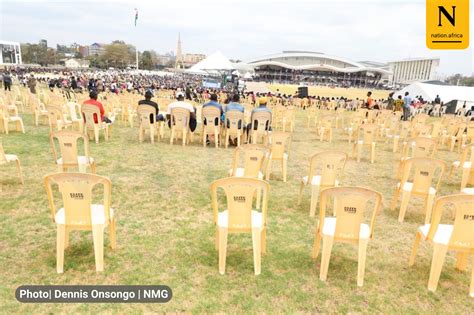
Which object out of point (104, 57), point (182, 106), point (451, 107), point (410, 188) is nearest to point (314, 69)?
point (104, 57)

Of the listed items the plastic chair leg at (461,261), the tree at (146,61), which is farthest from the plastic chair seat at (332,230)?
the tree at (146,61)

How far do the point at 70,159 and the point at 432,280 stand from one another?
16.5 ft

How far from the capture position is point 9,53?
9769 centimetres

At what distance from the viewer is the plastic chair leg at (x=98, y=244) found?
320 cm

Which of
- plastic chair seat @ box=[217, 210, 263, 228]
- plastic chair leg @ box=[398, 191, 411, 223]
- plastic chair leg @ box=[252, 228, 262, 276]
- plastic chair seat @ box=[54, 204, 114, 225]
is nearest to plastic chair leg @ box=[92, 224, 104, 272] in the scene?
plastic chair seat @ box=[54, 204, 114, 225]

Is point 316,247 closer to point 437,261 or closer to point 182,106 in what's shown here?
point 437,261

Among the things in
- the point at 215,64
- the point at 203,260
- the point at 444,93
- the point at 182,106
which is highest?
the point at 215,64

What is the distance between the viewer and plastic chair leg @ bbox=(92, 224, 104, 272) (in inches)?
126

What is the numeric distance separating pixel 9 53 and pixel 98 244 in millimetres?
118472

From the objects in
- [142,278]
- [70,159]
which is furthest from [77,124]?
[142,278]

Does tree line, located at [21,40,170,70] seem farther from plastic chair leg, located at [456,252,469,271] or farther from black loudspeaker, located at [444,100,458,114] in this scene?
plastic chair leg, located at [456,252,469,271]

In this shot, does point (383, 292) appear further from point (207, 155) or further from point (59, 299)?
point (207, 155)

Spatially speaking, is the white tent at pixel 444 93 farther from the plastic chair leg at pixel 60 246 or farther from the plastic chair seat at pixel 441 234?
the plastic chair leg at pixel 60 246

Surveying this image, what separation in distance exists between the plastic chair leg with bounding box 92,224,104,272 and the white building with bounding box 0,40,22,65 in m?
113
